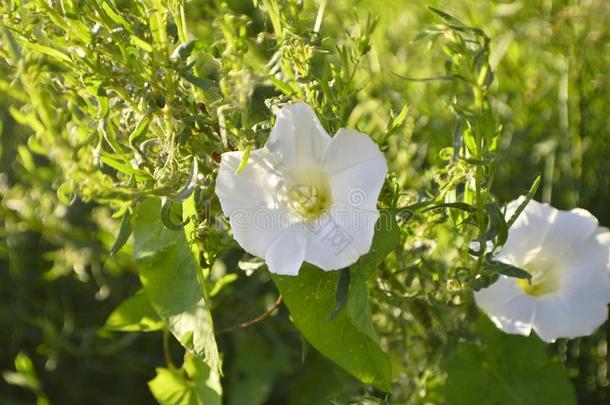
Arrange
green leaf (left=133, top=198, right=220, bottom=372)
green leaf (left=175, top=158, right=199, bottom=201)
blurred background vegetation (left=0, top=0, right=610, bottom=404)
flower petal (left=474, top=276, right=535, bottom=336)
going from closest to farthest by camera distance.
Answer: green leaf (left=175, top=158, right=199, bottom=201), green leaf (left=133, top=198, right=220, bottom=372), flower petal (left=474, top=276, right=535, bottom=336), blurred background vegetation (left=0, top=0, right=610, bottom=404)

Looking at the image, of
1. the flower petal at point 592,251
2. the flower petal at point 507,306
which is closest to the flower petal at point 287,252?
the flower petal at point 507,306

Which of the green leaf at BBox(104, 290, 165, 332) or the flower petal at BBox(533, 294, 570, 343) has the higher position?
the flower petal at BBox(533, 294, 570, 343)

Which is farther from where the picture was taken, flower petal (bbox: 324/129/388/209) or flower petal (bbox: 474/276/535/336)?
flower petal (bbox: 474/276/535/336)

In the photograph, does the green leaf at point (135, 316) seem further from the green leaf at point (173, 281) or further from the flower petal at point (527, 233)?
the flower petal at point (527, 233)

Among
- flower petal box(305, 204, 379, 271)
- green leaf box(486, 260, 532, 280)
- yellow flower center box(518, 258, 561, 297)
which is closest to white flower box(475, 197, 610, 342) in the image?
yellow flower center box(518, 258, 561, 297)

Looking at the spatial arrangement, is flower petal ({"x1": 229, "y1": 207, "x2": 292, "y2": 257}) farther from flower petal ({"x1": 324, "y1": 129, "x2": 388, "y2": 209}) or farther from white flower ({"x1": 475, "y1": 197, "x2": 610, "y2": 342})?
white flower ({"x1": 475, "y1": 197, "x2": 610, "y2": 342})

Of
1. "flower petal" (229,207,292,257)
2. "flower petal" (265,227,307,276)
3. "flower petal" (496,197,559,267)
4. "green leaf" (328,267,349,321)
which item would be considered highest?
"flower petal" (229,207,292,257)

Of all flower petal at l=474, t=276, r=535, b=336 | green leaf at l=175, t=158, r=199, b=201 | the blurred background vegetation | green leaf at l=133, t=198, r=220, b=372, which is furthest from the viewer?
the blurred background vegetation
